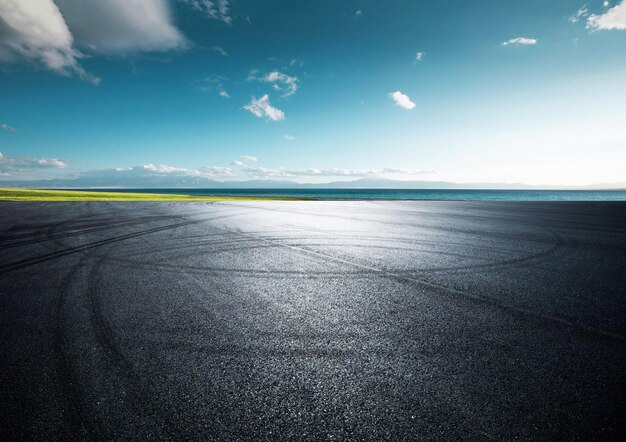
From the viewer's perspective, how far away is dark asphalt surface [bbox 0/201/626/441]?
6.98 feet

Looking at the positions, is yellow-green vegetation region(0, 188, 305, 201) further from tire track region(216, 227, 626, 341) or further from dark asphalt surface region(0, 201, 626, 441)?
tire track region(216, 227, 626, 341)

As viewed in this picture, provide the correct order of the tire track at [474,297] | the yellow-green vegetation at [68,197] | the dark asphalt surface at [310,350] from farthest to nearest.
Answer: the yellow-green vegetation at [68,197], the tire track at [474,297], the dark asphalt surface at [310,350]

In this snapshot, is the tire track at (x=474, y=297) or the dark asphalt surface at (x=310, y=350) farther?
the tire track at (x=474, y=297)

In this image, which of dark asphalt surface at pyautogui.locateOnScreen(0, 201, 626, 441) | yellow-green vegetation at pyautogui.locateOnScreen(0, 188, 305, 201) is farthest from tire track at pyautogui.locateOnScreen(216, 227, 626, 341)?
yellow-green vegetation at pyautogui.locateOnScreen(0, 188, 305, 201)

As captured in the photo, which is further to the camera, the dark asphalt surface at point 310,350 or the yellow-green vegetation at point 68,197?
the yellow-green vegetation at point 68,197

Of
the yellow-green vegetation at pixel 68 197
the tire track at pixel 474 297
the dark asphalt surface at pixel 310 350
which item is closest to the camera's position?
the dark asphalt surface at pixel 310 350

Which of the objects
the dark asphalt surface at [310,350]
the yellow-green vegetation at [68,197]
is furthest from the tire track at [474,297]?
the yellow-green vegetation at [68,197]

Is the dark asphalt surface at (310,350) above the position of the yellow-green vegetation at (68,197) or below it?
below

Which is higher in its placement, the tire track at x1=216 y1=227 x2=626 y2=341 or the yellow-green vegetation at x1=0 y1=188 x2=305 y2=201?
the yellow-green vegetation at x1=0 y1=188 x2=305 y2=201

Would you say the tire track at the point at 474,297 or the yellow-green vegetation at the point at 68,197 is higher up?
the yellow-green vegetation at the point at 68,197

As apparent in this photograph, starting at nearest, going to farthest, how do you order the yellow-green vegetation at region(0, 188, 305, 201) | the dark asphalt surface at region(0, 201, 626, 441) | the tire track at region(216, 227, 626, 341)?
the dark asphalt surface at region(0, 201, 626, 441) < the tire track at region(216, 227, 626, 341) < the yellow-green vegetation at region(0, 188, 305, 201)

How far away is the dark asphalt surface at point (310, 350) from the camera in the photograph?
213cm

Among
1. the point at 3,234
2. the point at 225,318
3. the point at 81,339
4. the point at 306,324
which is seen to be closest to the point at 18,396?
the point at 81,339

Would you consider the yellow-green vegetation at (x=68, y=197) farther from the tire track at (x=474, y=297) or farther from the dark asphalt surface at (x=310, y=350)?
the tire track at (x=474, y=297)
